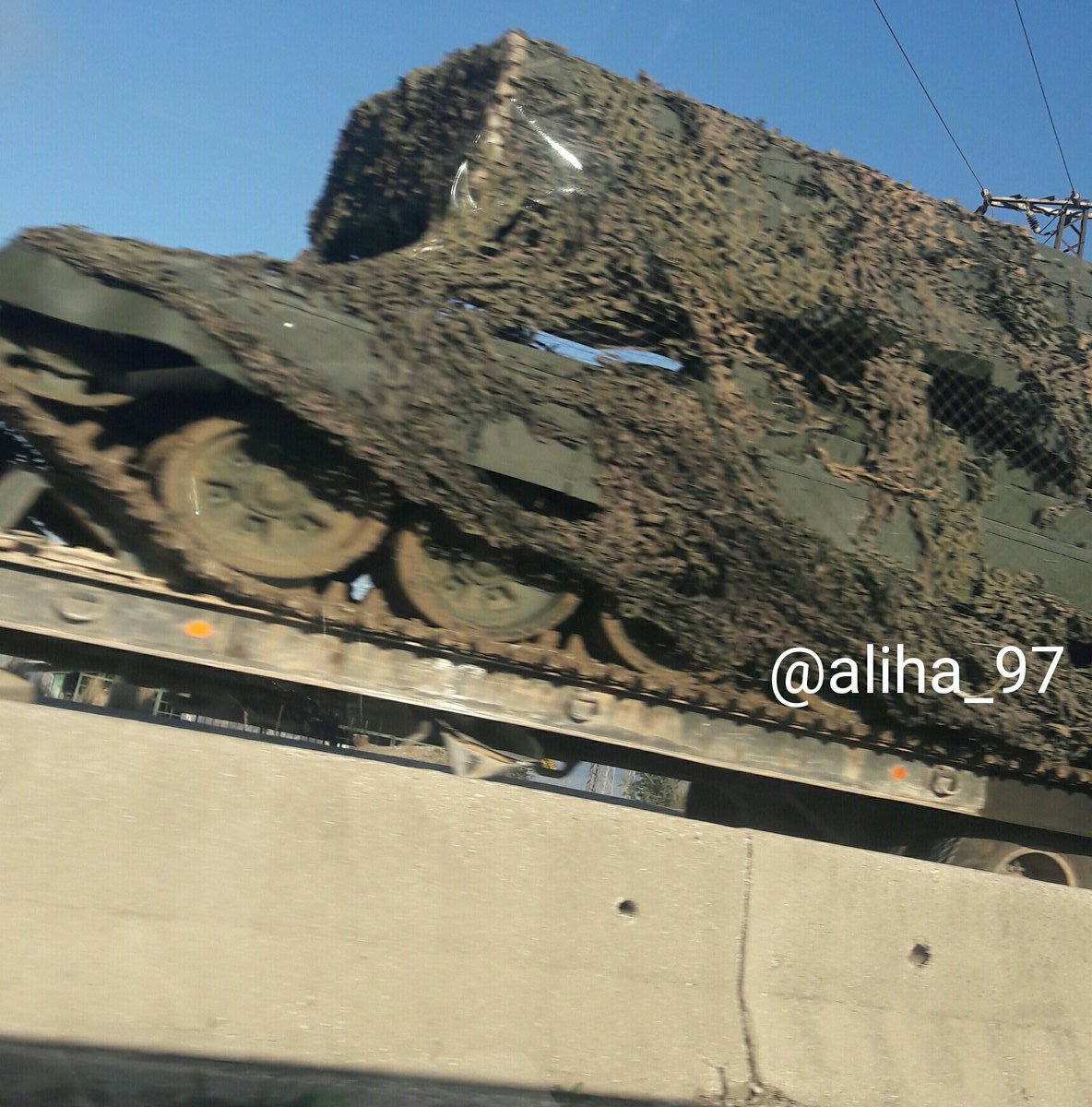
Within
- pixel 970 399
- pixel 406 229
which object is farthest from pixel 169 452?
pixel 970 399

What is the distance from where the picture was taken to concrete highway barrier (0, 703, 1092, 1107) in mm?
2824

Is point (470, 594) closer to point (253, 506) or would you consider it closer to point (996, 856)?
point (253, 506)

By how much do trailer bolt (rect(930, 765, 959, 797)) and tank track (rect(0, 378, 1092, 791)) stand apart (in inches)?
2.0

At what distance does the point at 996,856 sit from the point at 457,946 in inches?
157

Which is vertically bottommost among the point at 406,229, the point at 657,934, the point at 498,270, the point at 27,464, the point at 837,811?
the point at 657,934

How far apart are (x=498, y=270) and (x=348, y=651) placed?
1771 mm

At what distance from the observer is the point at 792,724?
17.6 ft

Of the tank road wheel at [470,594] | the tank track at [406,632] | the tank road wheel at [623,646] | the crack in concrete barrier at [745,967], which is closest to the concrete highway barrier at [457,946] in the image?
the crack in concrete barrier at [745,967]

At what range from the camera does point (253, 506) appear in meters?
4.71

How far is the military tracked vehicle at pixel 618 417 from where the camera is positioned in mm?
4469

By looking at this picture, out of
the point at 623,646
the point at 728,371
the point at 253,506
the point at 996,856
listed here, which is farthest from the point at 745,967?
the point at 996,856

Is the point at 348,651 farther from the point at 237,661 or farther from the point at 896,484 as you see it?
the point at 896,484

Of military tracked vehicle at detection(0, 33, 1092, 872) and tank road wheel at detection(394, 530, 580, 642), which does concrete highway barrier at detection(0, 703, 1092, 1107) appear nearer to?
military tracked vehicle at detection(0, 33, 1092, 872)

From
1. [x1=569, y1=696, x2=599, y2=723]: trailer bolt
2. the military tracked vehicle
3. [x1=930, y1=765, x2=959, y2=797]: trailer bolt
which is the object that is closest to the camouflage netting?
the military tracked vehicle
